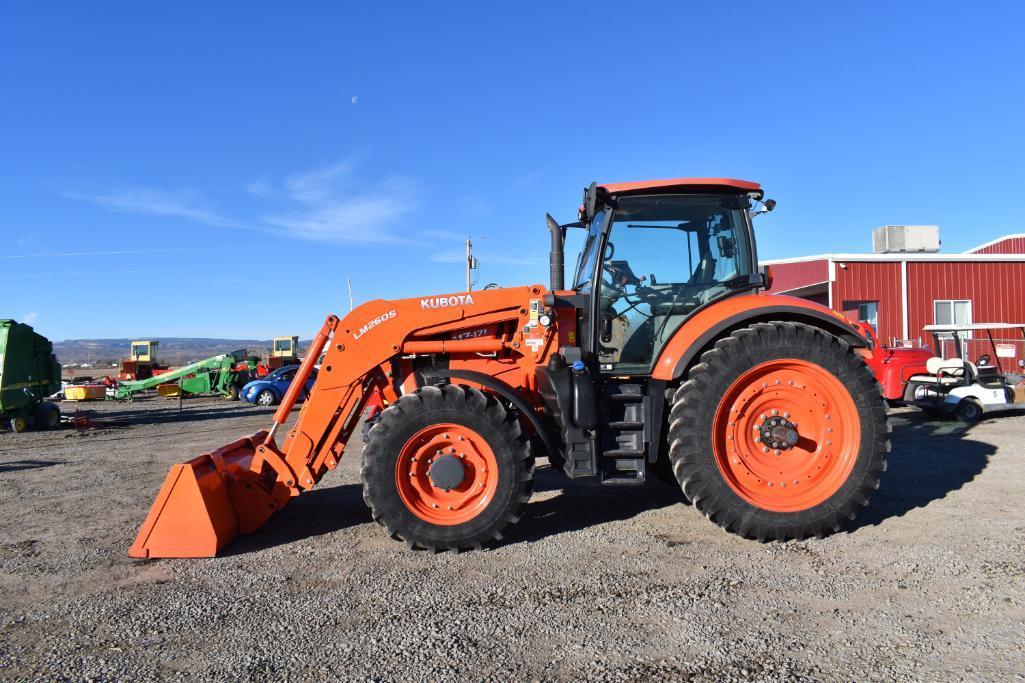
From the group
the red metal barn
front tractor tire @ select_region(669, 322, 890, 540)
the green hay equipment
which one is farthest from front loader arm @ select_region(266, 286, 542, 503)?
the green hay equipment

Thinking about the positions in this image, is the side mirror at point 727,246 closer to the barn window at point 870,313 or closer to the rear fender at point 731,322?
the rear fender at point 731,322

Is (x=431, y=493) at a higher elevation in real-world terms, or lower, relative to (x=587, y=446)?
lower

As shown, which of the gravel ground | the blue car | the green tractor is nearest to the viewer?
the gravel ground

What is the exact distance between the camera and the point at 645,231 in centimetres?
545

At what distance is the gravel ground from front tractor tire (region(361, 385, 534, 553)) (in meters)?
0.21

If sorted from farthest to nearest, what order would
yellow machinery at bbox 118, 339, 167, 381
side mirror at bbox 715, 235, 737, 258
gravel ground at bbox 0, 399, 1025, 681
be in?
1. yellow machinery at bbox 118, 339, 167, 381
2. side mirror at bbox 715, 235, 737, 258
3. gravel ground at bbox 0, 399, 1025, 681

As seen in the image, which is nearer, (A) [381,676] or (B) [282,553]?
(A) [381,676]

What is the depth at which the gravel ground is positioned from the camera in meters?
3.11

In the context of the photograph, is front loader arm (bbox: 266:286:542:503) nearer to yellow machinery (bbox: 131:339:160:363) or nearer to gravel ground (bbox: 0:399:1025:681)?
gravel ground (bbox: 0:399:1025:681)

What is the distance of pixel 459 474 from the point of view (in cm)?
475

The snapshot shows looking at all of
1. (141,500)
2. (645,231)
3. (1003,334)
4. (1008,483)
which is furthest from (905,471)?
(1003,334)

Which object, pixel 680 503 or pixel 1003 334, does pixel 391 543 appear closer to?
pixel 680 503

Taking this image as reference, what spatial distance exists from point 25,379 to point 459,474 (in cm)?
1444

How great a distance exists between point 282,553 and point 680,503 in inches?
134
